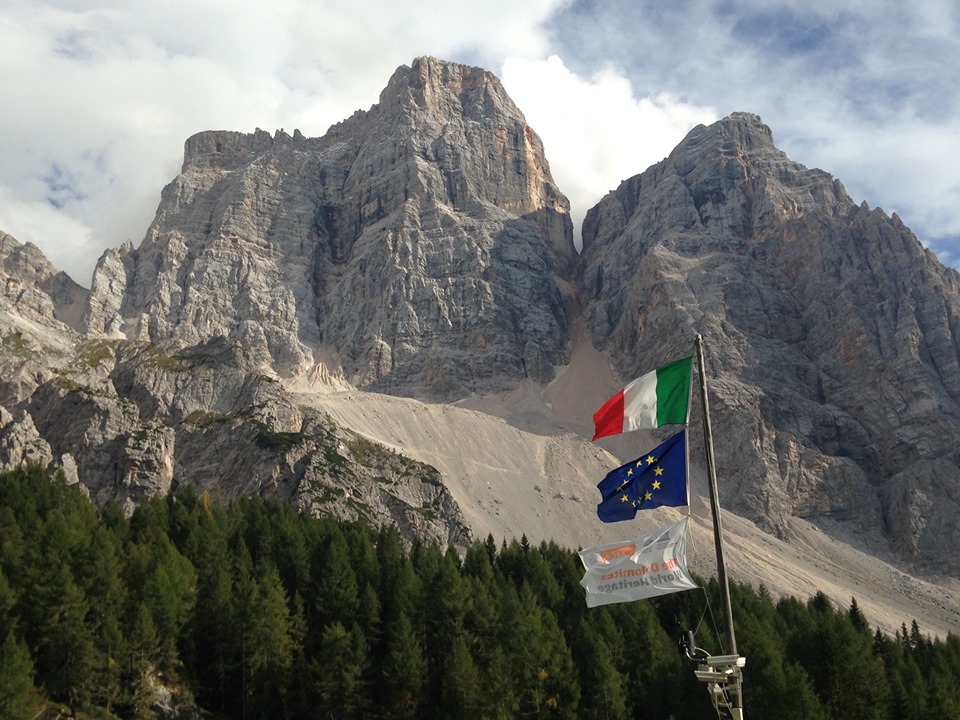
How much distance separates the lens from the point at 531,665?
2424 inches

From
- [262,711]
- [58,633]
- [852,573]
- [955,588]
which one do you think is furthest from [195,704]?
[955,588]

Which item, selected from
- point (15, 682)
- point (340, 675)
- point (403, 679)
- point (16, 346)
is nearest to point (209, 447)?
point (16, 346)

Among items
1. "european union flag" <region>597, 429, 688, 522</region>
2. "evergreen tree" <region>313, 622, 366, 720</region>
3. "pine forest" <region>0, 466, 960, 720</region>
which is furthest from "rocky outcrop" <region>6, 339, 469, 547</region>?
"european union flag" <region>597, 429, 688, 522</region>

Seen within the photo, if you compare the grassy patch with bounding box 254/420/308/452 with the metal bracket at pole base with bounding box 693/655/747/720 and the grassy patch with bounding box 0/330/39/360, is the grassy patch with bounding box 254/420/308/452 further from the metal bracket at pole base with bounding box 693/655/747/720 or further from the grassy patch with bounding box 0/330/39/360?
the metal bracket at pole base with bounding box 693/655/747/720

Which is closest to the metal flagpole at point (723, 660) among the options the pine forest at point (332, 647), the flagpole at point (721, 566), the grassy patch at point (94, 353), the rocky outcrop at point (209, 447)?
the flagpole at point (721, 566)

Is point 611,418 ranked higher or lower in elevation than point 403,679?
higher

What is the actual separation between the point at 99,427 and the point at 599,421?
136227mm

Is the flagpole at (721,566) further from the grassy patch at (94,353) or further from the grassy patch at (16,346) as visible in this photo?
the grassy patch at (94,353)

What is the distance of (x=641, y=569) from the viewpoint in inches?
1106

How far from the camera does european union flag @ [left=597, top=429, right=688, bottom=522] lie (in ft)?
91.9

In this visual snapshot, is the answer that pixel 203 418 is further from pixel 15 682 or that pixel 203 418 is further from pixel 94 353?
pixel 15 682

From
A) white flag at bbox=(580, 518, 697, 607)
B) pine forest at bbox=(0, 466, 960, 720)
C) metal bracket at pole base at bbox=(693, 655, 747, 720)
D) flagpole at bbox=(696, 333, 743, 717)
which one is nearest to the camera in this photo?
flagpole at bbox=(696, 333, 743, 717)

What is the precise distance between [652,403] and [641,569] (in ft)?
15.4

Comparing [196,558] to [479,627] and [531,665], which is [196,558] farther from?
[531,665]
